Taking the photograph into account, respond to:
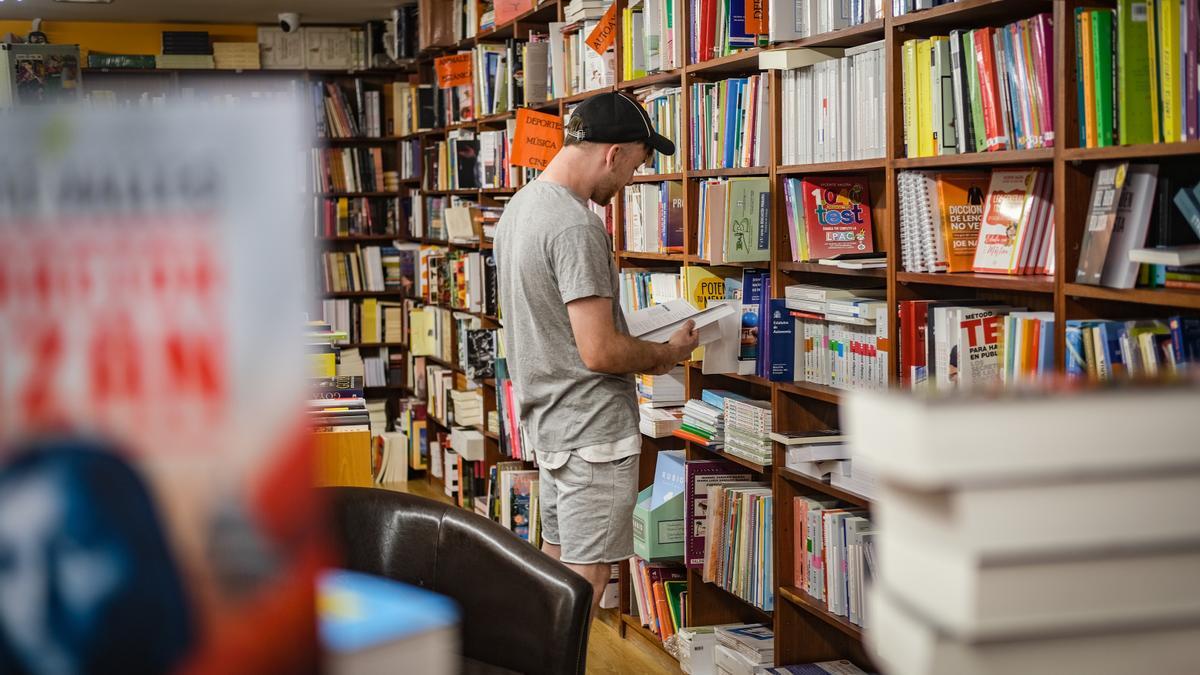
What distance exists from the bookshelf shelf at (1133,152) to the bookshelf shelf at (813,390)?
0.99m

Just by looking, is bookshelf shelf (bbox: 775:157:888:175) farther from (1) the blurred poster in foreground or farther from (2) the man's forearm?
(1) the blurred poster in foreground

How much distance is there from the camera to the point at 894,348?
2.73 metres

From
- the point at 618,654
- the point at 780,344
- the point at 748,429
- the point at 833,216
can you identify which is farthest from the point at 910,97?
the point at 618,654

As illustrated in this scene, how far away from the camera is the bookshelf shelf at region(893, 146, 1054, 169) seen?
7.34 feet

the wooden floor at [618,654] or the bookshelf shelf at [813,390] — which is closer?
the bookshelf shelf at [813,390]

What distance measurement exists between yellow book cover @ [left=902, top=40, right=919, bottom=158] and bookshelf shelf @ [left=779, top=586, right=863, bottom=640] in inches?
45.8

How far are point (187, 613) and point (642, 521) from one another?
3363 millimetres

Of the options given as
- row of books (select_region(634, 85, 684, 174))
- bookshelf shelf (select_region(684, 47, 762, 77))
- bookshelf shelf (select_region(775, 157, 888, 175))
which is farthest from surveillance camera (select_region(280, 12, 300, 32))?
bookshelf shelf (select_region(775, 157, 888, 175))

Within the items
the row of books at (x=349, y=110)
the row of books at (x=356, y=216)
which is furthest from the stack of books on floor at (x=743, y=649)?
the row of books at (x=349, y=110)

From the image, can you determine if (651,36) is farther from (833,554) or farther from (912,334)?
(833,554)

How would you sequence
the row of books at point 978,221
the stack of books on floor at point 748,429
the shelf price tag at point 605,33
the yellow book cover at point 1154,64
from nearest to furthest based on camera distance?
the yellow book cover at point 1154,64 → the row of books at point 978,221 → the stack of books on floor at point 748,429 → the shelf price tag at point 605,33

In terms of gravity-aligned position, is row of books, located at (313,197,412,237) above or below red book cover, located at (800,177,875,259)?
above

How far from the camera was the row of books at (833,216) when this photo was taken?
3.07m

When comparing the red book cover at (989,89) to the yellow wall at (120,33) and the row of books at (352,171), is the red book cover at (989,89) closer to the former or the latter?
the row of books at (352,171)
